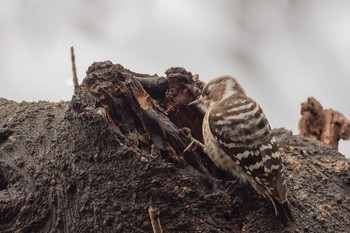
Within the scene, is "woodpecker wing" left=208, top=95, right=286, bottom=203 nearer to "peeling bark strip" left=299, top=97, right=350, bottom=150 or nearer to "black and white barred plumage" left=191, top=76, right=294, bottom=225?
"black and white barred plumage" left=191, top=76, right=294, bottom=225

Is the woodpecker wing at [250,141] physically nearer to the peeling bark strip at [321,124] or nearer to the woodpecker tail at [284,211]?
the woodpecker tail at [284,211]

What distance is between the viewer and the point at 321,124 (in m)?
4.00

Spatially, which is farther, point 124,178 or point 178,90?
point 178,90

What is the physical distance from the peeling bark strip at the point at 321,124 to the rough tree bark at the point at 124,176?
130 centimetres

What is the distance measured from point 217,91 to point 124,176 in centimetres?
124

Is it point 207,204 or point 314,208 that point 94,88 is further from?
point 314,208

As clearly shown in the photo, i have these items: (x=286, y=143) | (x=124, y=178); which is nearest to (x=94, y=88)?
(x=124, y=178)

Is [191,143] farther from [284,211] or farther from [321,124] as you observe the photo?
[321,124]

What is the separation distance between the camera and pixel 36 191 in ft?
7.44

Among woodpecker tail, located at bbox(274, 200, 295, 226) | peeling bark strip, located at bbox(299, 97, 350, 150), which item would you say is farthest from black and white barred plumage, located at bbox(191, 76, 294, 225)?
peeling bark strip, located at bbox(299, 97, 350, 150)

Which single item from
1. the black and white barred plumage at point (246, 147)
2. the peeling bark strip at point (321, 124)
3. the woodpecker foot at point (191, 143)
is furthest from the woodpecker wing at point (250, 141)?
the peeling bark strip at point (321, 124)

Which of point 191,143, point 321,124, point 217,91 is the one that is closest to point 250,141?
point 191,143

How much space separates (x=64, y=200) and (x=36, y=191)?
0.45 ft

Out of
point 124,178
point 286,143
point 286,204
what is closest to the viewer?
point 124,178
